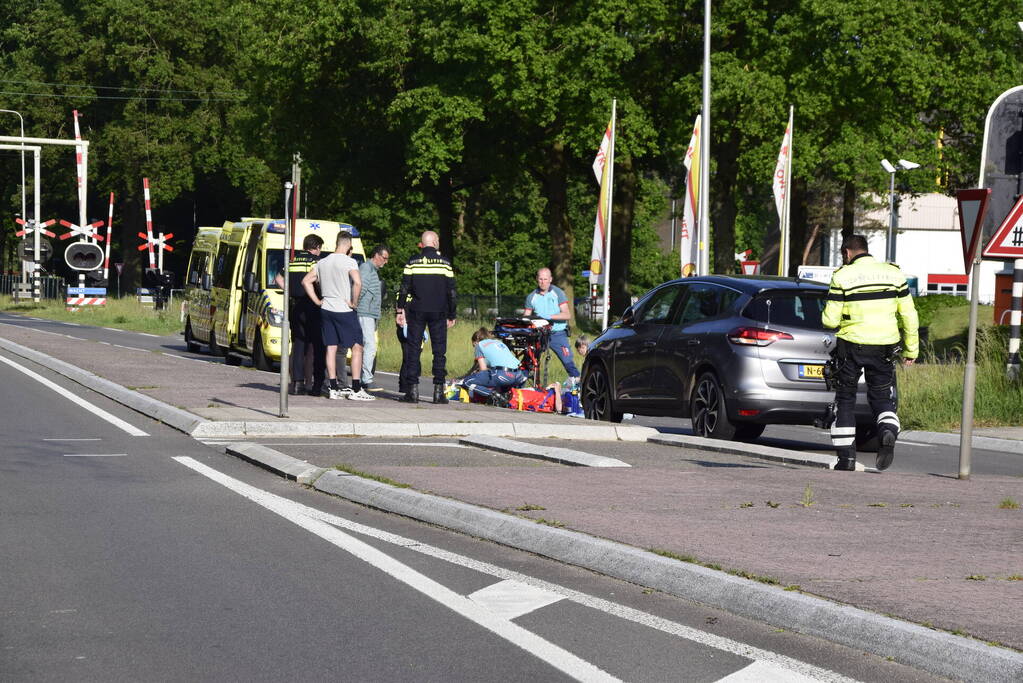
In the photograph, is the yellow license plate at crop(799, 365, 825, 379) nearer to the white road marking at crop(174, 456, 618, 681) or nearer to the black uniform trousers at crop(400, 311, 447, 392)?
the black uniform trousers at crop(400, 311, 447, 392)

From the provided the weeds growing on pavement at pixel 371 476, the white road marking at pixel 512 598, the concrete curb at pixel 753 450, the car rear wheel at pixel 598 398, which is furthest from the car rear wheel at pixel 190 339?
the white road marking at pixel 512 598

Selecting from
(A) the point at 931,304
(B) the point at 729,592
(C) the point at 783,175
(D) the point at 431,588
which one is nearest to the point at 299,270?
(D) the point at 431,588

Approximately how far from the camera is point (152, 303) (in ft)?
172

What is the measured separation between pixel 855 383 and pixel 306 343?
8.68m

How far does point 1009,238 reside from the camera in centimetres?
1202

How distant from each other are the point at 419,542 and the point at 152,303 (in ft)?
150

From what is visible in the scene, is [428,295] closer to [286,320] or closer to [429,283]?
[429,283]

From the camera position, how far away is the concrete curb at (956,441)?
49.8 feet

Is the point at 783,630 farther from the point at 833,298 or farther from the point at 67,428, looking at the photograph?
the point at 67,428

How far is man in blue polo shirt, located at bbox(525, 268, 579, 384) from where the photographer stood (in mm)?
21422

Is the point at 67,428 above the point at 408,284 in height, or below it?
below

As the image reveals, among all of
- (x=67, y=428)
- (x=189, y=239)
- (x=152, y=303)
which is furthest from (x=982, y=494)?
(x=189, y=239)

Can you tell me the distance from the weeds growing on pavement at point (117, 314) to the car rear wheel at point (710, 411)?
29.3 metres

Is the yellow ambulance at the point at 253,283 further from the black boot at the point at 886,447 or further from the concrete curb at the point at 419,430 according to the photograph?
the black boot at the point at 886,447
